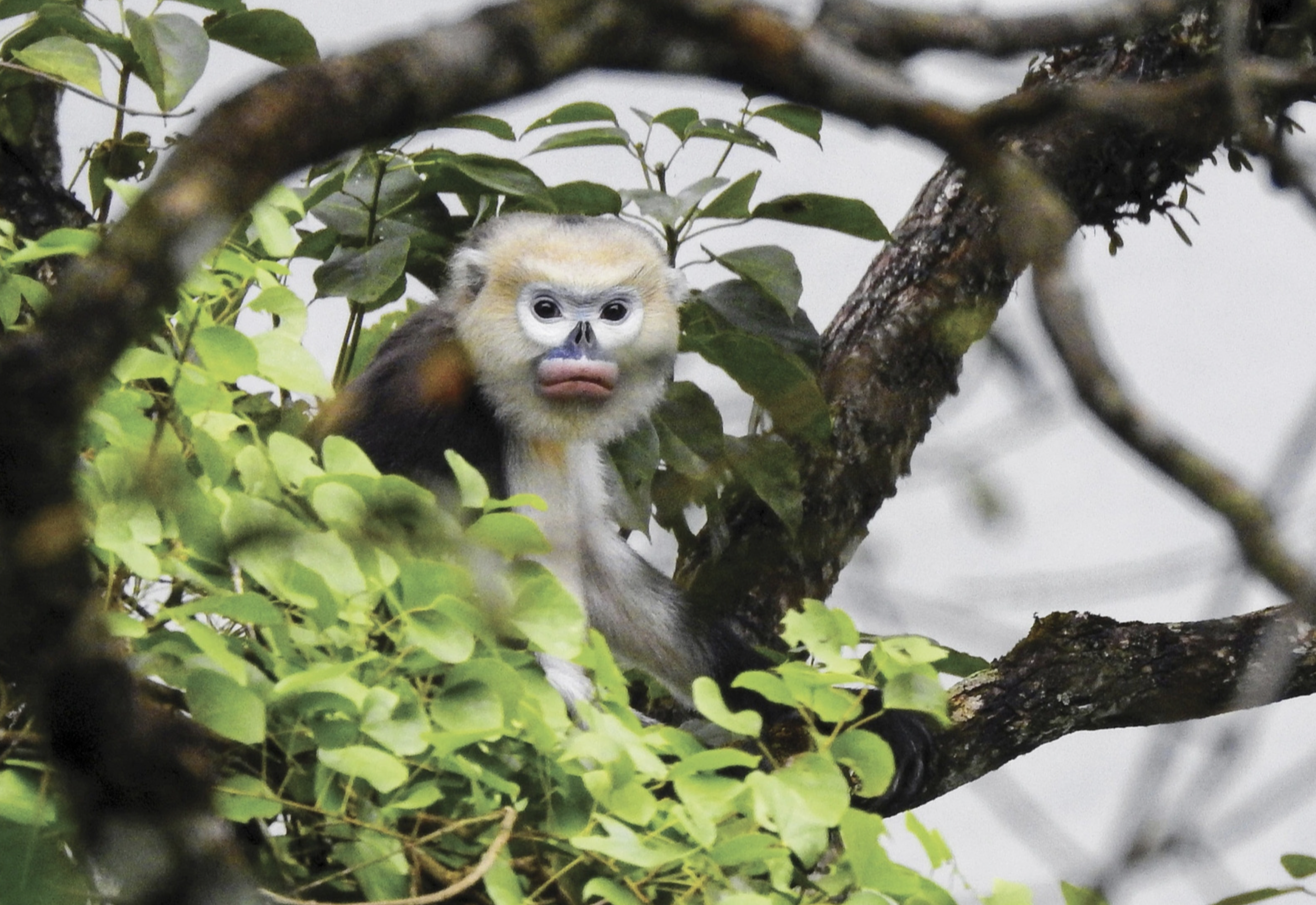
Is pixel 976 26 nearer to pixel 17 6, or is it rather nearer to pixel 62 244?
pixel 62 244

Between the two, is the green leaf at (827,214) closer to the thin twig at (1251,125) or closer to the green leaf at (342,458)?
the green leaf at (342,458)

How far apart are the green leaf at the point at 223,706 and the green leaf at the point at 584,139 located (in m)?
1.43

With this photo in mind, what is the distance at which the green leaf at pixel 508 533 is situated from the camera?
1.23 m

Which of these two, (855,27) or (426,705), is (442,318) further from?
(855,27)

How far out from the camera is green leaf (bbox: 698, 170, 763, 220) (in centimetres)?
244

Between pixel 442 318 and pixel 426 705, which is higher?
pixel 442 318

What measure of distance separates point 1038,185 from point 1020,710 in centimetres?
183

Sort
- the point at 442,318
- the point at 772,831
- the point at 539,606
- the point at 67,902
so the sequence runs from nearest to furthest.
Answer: the point at 67,902 → the point at 539,606 → the point at 772,831 → the point at 442,318

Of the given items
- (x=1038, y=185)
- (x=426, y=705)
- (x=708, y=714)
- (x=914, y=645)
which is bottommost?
(x=426, y=705)

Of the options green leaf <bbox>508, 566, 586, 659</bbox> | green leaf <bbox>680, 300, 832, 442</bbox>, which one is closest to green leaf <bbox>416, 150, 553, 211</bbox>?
green leaf <bbox>680, 300, 832, 442</bbox>

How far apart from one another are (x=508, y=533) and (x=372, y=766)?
0.24m

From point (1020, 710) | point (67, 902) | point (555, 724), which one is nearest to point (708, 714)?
point (555, 724)

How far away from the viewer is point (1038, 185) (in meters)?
0.65

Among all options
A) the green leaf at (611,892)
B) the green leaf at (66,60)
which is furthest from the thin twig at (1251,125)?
the green leaf at (66,60)
